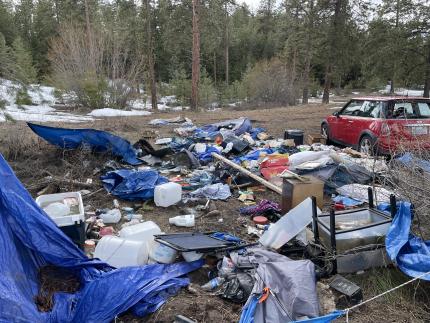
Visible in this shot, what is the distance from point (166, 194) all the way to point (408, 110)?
5365 millimetres

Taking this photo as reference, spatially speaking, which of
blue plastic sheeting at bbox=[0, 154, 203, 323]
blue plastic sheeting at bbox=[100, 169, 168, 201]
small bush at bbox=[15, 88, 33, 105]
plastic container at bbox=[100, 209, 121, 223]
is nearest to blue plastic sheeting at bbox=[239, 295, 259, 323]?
blue plastic sheeting at bbox=[0, 154, 203, 323]

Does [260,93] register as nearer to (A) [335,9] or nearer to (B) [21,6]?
(A) [335,9]

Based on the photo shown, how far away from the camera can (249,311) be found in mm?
2773

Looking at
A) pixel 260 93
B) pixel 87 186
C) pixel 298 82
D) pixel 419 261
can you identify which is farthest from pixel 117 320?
pixel 298 82

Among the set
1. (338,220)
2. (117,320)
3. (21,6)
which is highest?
(21,6)

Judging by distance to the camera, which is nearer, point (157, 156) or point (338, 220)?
point (338, 220)

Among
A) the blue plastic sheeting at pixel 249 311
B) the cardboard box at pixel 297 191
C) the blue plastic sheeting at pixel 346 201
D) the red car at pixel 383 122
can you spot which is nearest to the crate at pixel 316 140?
the red car at pixel 383 122

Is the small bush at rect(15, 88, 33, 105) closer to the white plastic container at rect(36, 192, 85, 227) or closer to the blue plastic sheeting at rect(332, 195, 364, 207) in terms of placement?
the white plastic container at rect(36, 192, 85, 227)

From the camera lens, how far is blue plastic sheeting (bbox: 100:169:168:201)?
5.77m

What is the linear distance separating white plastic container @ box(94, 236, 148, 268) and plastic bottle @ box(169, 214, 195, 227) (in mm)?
1113

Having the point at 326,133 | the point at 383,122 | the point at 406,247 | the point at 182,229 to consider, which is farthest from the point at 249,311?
the point at 326,133

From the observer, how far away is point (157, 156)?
27.3 ft

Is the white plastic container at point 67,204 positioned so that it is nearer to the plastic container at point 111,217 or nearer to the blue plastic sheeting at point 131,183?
the plastic container at point 111,217

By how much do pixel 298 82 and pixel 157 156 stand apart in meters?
24.2
